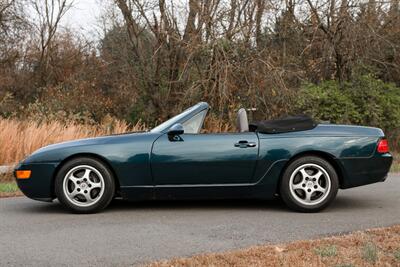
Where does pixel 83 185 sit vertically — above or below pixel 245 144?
below

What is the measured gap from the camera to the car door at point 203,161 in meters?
5.94

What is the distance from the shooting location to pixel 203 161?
5.95 metres

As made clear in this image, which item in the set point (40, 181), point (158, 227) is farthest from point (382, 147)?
point (40, 181)

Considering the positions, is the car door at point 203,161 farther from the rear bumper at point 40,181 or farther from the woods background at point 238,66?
the woods background at point 238,66

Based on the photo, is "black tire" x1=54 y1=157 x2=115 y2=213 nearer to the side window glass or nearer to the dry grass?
the side window glass

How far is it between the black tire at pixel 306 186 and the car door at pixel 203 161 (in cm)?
43

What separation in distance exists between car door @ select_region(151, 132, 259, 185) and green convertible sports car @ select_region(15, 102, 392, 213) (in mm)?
11

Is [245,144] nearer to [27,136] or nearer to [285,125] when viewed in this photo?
[285,125]

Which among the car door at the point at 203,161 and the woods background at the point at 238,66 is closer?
the car door at the point at 203,161

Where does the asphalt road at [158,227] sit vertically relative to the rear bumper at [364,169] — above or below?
below

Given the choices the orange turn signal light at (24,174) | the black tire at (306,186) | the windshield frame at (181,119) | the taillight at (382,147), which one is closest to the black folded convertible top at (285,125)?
the black tire at (306,186)

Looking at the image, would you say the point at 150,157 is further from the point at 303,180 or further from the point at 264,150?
the point at 303,180

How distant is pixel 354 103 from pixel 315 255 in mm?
12695

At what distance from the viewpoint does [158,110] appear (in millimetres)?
17203
